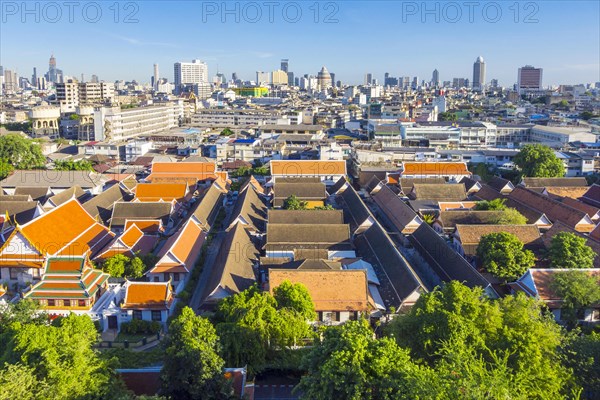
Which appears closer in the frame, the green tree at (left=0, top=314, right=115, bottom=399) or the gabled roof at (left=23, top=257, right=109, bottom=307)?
the green tree at (left=0, top=314, right=115, bottom=399)

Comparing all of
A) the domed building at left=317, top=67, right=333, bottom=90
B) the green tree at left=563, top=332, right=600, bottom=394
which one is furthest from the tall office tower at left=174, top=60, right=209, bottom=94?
the green tree at left=563, top=332, right=600, bottom=394

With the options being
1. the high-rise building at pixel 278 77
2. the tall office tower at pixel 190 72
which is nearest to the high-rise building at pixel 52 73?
the tall office tower at pixel 190 72

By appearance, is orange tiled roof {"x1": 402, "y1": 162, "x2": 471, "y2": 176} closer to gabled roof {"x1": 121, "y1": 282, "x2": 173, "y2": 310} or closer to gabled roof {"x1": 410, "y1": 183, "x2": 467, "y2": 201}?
gabled roof {"x1": 410, "y1": 183, "x2": 467, "y2": 201}

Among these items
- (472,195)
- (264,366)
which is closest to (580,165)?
(472,195)

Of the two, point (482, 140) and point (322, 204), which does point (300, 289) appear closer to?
point (322, 204)

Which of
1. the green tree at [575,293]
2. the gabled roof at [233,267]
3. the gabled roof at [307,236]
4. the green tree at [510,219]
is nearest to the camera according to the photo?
the green tree at [575,293]

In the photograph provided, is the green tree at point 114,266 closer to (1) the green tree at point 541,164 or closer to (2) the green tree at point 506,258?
(2) the green tree at point 506,258
